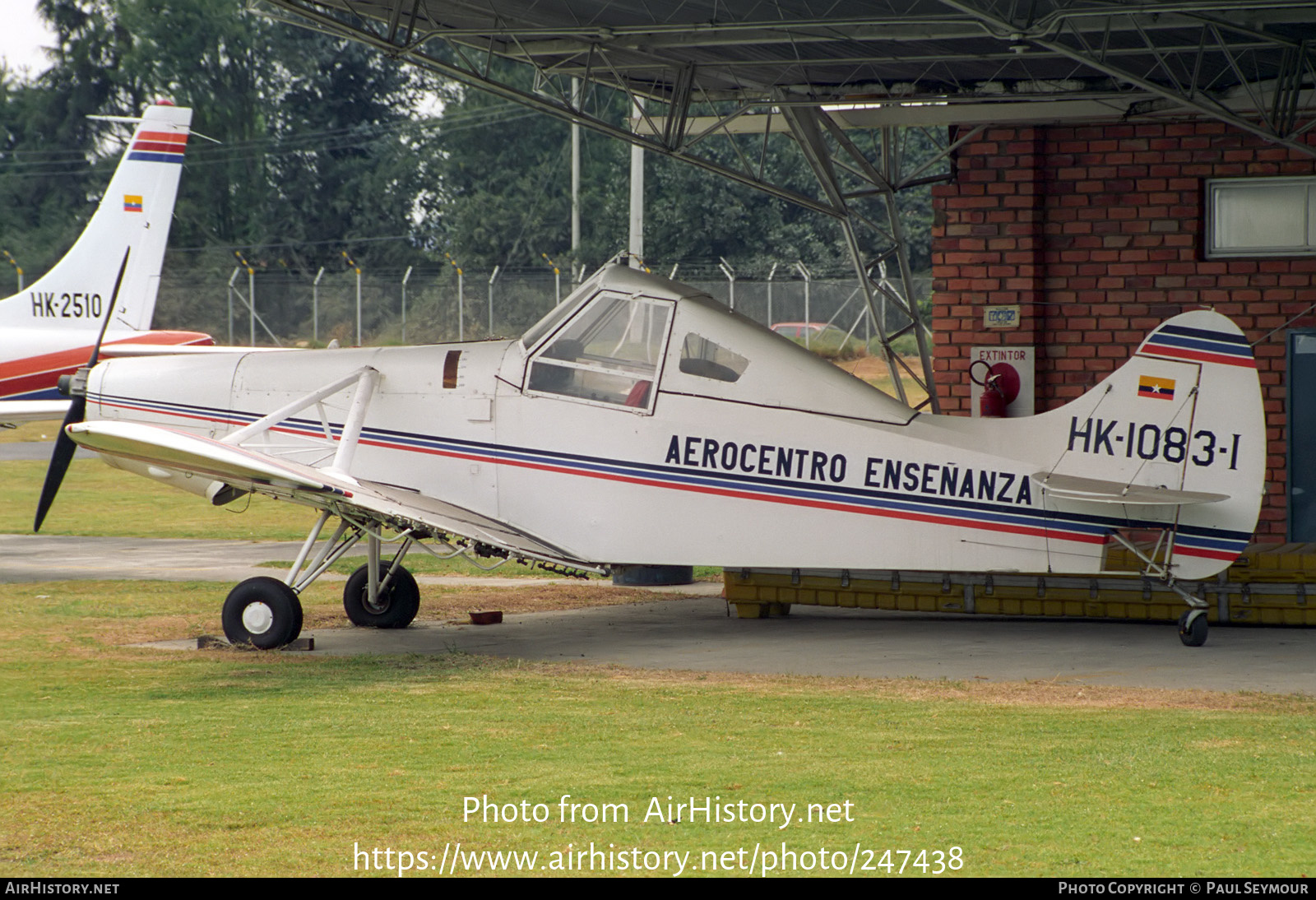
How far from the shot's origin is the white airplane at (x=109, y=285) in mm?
20688

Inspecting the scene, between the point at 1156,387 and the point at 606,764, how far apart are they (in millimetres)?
5402

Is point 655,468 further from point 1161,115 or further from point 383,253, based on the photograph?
point 383,253

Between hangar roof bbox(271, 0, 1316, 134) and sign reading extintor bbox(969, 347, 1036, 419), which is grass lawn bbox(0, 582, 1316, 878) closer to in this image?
hangar roof bbox(271, 0, 1316, 134)

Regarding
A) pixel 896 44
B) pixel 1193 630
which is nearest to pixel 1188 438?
pixel 1193 630

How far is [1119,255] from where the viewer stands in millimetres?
14547

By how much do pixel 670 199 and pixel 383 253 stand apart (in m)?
13.3

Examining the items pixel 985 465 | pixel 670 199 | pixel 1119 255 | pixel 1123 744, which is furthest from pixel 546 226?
pixel 1123 744

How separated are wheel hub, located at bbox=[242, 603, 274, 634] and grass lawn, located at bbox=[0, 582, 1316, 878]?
0.45 m

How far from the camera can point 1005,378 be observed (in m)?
14.7

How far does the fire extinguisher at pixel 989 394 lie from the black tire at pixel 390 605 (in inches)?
225

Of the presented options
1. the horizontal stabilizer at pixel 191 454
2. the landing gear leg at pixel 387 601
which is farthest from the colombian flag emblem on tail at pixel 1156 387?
the landing gear leg at pixel 387 601

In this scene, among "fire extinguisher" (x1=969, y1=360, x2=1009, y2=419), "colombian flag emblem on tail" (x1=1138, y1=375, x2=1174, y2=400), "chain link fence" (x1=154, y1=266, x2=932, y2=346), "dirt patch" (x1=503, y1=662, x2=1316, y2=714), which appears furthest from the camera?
"chain link fence" (x1=154, y1=266, x2=932, y2=346)

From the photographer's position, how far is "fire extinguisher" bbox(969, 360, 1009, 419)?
568 inches

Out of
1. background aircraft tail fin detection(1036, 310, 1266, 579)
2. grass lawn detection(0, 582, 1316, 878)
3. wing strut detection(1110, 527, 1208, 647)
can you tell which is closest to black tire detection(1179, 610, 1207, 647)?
wing strut detection(1110, 527, 1208, 647)
